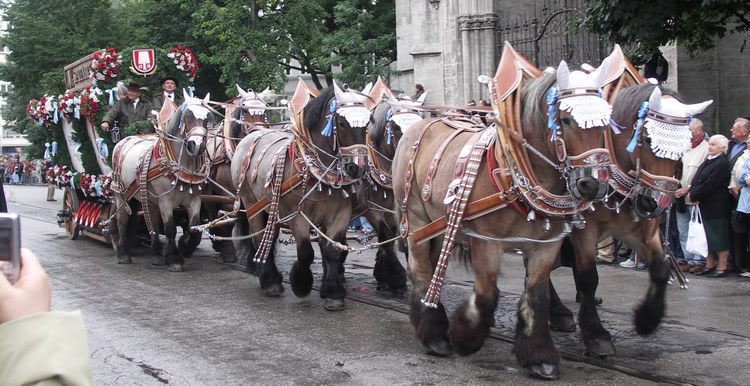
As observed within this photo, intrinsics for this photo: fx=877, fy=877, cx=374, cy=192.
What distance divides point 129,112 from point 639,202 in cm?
941

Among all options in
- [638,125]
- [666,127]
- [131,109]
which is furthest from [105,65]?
[666,127]

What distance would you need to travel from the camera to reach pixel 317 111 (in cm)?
857

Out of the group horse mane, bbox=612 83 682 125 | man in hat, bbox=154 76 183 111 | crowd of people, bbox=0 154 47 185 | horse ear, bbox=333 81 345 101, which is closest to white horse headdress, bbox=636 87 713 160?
horse mane, bbox=612 83 682 125

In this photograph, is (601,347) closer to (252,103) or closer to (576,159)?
(576,159)

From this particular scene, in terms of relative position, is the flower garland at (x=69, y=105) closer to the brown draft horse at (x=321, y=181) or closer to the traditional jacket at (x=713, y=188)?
the brown draft horse at (x=321, y=181)

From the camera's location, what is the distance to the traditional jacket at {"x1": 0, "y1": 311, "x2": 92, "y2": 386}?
156cm

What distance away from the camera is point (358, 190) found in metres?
8.78

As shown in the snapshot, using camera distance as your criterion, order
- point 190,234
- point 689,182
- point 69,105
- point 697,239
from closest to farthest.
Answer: point 697,239 < point 689,182 < point 190,234 < point 69,105

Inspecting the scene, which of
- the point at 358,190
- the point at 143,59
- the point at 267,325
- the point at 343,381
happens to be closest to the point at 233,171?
the point at 358,190

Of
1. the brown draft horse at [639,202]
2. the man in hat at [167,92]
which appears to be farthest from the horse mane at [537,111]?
the man in hat at [167,92]

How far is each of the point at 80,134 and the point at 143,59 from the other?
165 cm

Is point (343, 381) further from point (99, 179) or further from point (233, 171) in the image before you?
point (99, 179)

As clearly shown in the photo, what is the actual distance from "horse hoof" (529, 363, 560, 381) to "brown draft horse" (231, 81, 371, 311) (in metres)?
2.95

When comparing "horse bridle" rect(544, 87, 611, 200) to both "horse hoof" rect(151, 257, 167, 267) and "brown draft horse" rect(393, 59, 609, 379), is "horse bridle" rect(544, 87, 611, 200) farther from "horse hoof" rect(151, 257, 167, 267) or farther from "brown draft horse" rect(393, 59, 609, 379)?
"horse hoof" rect(151, 257, 167, 267)
